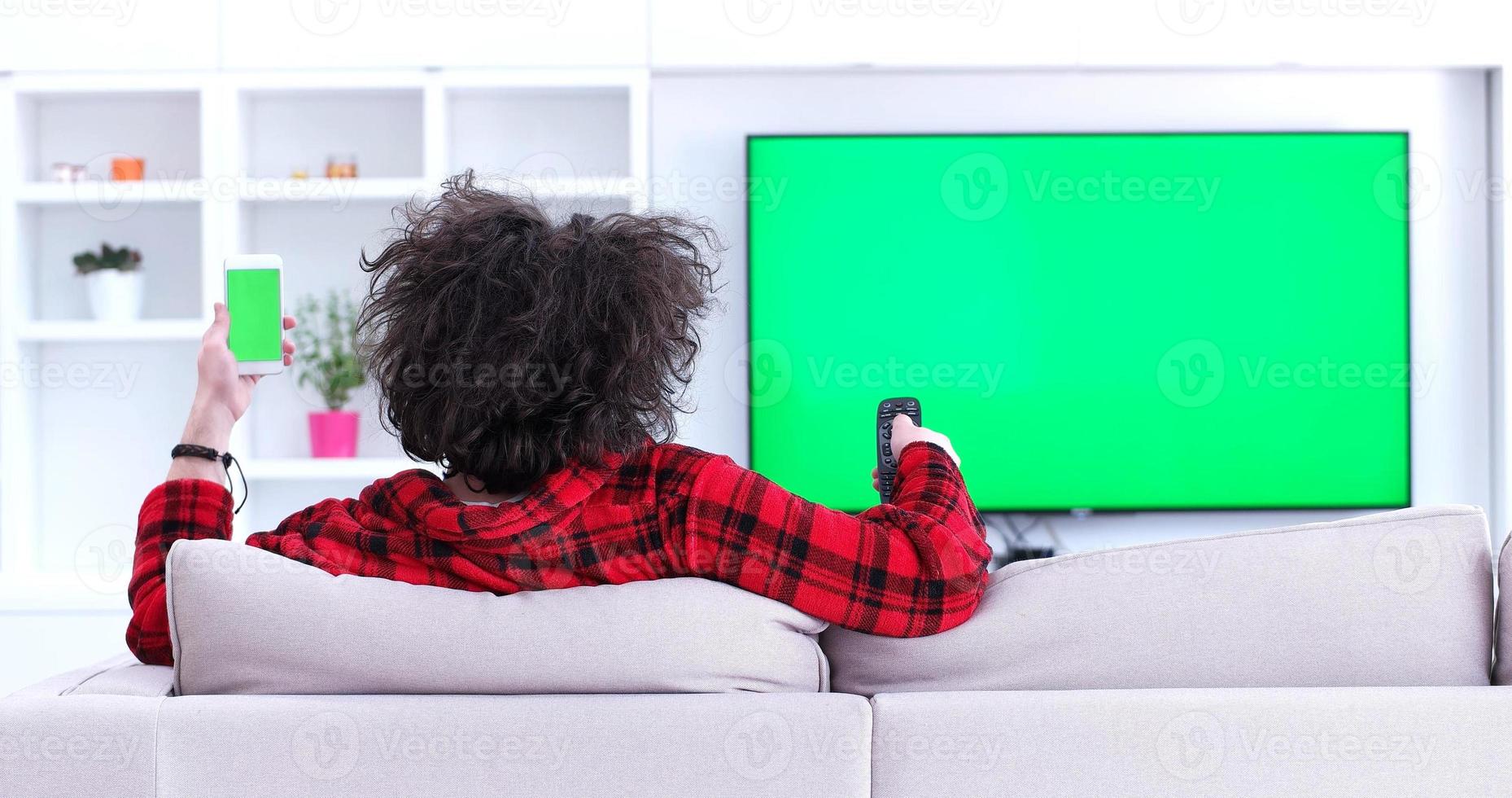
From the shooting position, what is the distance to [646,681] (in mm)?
796

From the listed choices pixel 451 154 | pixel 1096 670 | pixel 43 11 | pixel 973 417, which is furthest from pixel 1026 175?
pixel 43 11

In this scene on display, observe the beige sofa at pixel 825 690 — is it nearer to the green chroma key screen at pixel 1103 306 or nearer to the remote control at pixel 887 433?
the remote control at pixel 887 433

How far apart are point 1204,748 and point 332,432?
2613 mm

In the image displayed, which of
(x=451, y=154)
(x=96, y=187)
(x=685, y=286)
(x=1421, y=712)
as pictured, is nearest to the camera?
(x=1421, y=712)

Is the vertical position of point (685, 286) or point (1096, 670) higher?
point (685, 286)

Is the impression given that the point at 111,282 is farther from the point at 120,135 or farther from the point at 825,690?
the point at 825,690

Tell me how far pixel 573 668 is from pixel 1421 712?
1.93 ft

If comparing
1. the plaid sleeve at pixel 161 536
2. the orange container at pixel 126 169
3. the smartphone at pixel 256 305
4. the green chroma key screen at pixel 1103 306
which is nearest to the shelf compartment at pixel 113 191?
the orange container at pixel 126 169

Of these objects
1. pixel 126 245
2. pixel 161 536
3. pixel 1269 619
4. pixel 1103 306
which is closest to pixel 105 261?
pixel 126 245

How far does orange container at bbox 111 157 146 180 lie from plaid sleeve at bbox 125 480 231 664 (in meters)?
2.36

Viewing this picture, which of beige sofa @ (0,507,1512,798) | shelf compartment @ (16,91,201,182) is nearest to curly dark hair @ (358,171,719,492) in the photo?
beige sofa @ (0,507,1512,798)

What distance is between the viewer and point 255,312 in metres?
1.42

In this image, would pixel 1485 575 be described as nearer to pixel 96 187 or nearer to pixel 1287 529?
pixel 1287 529

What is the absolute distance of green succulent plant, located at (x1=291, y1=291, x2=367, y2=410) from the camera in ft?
9.66
